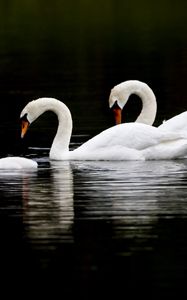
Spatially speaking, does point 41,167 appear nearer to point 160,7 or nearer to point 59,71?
point 59,71

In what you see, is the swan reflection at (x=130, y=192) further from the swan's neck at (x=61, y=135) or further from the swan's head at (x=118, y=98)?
the swan's head at (x=118, y=98)

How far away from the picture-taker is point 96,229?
44.7 ft

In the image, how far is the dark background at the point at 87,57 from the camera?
24.8m

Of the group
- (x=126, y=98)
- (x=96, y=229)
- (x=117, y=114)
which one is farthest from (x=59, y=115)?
(x=96, y=229)

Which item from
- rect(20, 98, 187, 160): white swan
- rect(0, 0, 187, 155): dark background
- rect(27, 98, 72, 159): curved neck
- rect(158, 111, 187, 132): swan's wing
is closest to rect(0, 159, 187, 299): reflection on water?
rect(20, 98, 187, 160): white swan

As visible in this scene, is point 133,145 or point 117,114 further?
point 117,114

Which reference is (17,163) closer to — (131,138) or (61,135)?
(131,138)

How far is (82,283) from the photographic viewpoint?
38.3ft

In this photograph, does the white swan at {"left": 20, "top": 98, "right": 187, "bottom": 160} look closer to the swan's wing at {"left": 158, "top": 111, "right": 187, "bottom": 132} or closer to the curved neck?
the curved neck

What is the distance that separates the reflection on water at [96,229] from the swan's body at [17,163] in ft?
0.53

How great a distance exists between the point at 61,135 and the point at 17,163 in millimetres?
1845

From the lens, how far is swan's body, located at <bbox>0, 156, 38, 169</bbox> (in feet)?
58.7

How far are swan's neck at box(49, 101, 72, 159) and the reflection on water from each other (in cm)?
128

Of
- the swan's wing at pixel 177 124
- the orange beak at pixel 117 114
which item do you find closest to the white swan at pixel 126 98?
the orange beak at pixel 117 114
